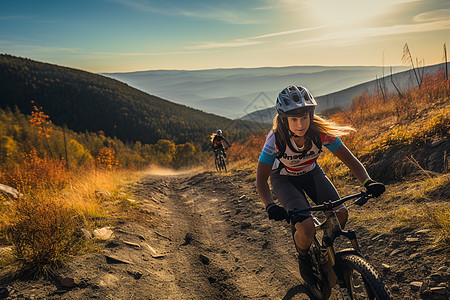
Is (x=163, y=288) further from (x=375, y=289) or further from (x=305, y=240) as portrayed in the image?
(x=375, y=289)

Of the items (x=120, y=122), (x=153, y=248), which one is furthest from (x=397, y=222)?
(x=120, y=122)

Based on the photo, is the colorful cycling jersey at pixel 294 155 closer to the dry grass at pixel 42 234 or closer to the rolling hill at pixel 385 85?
the rolling hill at pixel 385 85

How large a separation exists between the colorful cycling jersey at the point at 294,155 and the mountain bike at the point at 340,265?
753 mm

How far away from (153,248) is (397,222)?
14.4 feet

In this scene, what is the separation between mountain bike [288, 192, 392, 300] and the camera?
6.93 feet

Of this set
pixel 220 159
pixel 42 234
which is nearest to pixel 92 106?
pixel 220 159

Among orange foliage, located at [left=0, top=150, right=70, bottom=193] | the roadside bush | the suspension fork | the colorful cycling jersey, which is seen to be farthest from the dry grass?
the suspension fork

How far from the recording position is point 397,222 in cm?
433

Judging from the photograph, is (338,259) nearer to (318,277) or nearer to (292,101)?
(318,277)

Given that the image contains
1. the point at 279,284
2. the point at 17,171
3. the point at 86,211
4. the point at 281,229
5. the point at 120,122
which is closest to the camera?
the point at 279,284

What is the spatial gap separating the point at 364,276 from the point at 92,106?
123m

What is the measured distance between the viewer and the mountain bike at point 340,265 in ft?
6.93

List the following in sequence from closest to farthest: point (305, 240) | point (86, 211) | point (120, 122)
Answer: point (305, 240)
point (86, 211)
point (120, 122)

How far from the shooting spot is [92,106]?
10981 centimetres
